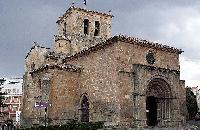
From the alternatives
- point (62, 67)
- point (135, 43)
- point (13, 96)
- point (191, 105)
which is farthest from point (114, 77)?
point (13, 96)

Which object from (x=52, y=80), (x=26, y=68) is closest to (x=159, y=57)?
(x=52, y=80)

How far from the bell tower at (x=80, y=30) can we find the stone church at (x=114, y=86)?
9.28 feet

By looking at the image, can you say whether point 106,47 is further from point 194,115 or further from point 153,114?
point 194,115

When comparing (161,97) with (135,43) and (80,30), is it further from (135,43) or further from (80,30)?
(80,30)

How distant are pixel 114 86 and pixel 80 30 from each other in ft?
38.5

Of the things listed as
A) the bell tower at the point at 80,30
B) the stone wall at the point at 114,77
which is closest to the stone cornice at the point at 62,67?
the stone wall at the point at 114,77

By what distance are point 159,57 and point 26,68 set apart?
14275mm

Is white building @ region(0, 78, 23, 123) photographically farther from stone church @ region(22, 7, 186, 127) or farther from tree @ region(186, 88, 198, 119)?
stone church @ region(22, 7, 186, 127)

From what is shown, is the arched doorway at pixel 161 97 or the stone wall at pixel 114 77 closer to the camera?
the stone wall at pixel 114 77

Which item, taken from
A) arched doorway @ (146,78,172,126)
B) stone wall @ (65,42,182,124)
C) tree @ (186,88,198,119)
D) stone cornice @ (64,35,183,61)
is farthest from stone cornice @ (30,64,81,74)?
tree @ (186,88,198,119)

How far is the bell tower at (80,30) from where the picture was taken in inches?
1304

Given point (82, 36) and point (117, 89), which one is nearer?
point (117, 89)

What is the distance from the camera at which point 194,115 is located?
4797 centimetres

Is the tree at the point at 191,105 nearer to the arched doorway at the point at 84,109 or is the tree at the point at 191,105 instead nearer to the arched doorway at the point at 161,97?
the arched doorway at the point at 161,97
